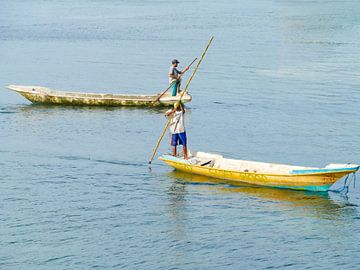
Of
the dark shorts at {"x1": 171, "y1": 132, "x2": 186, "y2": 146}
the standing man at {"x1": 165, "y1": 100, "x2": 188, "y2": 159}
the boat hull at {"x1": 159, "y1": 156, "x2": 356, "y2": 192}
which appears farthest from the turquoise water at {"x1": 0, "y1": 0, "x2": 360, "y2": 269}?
the standing man at {"x1": 165, "y1": 100, "x2": 188, "y2": 159}

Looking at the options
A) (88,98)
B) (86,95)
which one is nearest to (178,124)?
(88,98)

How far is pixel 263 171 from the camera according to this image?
24.5 meters

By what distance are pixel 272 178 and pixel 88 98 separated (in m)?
14.4

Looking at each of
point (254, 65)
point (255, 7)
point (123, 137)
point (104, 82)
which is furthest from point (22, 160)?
point (255, 7)

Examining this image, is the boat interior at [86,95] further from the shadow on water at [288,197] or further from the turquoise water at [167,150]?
the shadow on water at [288,197]

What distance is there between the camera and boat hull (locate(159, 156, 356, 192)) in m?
23.0

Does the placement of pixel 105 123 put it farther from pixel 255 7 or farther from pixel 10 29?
pixel 255 7

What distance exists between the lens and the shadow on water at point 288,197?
2244 cm

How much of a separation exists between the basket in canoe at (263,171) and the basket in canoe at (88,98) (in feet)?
31.3

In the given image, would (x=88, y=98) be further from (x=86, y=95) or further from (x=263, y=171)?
(x=263, y=171)

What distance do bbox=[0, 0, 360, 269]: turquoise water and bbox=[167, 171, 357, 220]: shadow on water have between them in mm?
61

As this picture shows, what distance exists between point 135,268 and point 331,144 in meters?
12.9

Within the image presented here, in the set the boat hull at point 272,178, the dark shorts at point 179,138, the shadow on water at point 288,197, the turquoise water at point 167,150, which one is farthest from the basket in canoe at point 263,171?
the dark shorts at point 179,138

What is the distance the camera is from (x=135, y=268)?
1905 cm
